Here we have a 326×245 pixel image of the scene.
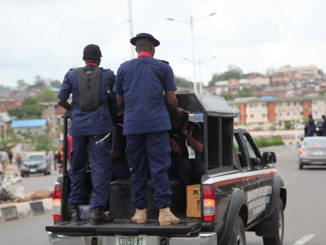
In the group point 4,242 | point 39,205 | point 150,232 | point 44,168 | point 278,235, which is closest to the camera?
point 150,232

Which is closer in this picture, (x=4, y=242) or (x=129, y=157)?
(x=129, y=157)

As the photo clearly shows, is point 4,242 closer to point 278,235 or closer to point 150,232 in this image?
point 278,235

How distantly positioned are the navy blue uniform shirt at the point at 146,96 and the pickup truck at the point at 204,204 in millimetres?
408

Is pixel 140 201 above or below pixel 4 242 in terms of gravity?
above

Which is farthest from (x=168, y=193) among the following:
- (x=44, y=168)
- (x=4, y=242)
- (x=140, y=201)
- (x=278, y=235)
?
(x=44, y=168)

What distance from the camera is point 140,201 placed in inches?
300

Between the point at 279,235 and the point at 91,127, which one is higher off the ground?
the point at 91,127

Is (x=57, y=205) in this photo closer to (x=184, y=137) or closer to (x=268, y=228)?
(x=184, y=137)

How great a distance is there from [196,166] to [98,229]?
1306 millimetres

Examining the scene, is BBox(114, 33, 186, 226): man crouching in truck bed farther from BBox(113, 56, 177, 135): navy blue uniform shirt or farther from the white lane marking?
the white lane marking

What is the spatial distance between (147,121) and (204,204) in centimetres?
93

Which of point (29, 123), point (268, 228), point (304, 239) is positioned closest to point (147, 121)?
point (268, 228)

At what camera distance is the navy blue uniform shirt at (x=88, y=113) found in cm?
783

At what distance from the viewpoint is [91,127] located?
308 inches
